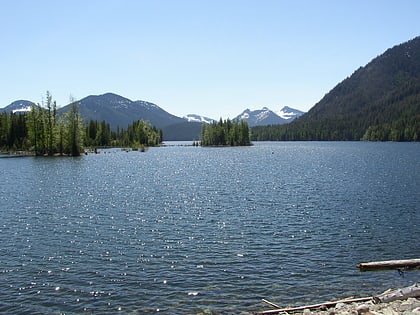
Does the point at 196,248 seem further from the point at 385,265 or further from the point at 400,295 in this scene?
the point at 400,295

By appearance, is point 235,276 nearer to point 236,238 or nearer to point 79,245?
point 236,238

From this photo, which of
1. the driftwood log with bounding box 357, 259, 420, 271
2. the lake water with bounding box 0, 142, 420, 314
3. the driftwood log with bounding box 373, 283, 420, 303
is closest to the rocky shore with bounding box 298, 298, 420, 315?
the driftwood log with bounding box 373, 283, 420, 303

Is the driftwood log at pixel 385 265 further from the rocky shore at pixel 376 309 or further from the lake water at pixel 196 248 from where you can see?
the lake water at pixel 196 248

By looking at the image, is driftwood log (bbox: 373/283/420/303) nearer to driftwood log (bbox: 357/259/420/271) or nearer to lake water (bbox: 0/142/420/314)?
driftwood log (bbox: 357/259/420/271)

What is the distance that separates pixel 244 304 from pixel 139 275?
281 inches

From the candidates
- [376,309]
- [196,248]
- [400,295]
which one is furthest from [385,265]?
[196,248]

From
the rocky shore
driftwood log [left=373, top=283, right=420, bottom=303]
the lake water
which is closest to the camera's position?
the rocky shore

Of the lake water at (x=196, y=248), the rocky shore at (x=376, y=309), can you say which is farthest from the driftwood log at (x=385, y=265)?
the lake water at (x=196, y=248)

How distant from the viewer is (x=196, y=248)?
91.0 ft

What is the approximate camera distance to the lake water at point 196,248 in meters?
19.6

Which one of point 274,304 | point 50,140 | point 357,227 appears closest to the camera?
point 274,304

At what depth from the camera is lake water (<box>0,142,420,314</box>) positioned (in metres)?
19.6

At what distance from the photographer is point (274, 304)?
1803 centimetres

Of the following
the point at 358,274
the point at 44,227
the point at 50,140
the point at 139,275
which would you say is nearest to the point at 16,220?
the point at 44,227
